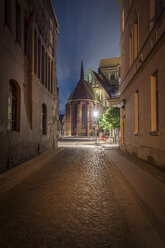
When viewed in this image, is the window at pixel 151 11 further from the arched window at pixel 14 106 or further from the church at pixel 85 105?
the church at pixel 85 105

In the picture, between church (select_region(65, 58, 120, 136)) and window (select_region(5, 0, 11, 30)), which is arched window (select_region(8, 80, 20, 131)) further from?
church (select_region(65, 58, 120, 136))

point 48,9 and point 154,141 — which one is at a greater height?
point 48,9

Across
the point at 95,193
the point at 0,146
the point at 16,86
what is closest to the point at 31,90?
the point at 16,86

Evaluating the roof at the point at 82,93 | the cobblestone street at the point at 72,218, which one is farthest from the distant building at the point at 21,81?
the roof at the point at 82,93

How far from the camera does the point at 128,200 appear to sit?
13.7ft

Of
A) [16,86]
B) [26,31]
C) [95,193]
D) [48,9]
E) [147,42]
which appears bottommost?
[95,193]

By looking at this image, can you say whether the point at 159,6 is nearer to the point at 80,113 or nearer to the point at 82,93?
the point at 80,113

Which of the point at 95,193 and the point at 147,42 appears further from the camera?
the point at 147,42

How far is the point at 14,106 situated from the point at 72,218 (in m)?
6.98

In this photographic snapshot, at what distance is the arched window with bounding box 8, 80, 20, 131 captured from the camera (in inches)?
347

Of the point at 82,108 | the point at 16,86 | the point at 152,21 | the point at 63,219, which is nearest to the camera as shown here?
the point at 63,219

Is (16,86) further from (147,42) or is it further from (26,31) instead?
(147,42)

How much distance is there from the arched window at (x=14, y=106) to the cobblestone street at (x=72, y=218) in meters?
4.12

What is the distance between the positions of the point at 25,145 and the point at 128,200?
679cm
